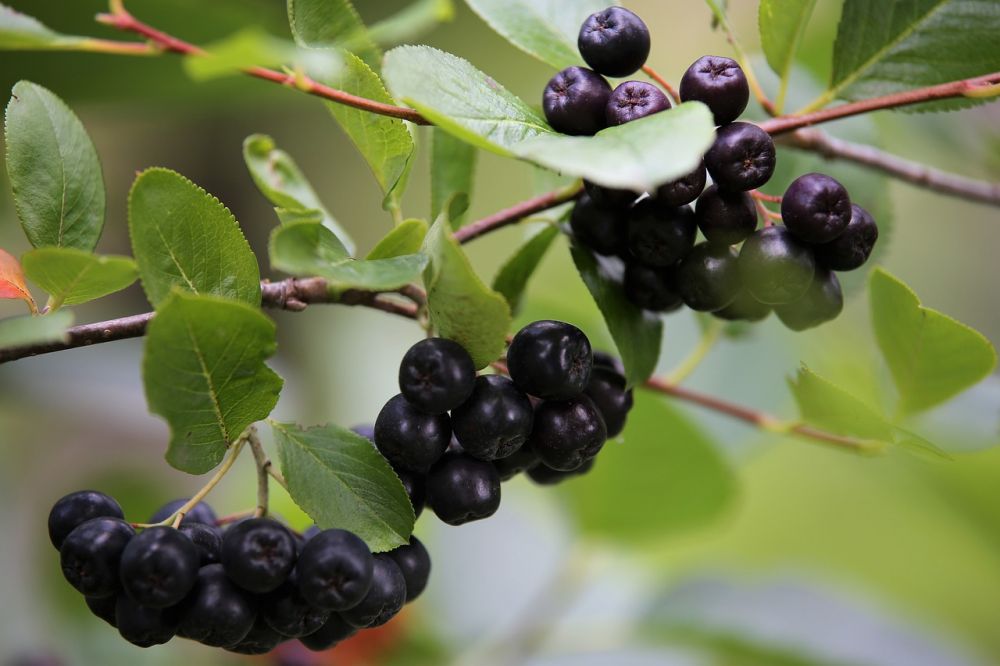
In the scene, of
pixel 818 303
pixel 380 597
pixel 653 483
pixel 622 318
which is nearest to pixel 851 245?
pixel 818 303

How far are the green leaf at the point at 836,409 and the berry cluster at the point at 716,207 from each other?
55mm

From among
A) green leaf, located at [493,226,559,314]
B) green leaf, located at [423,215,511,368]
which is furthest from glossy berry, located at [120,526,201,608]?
green leaf, located at [493,226,559,314]

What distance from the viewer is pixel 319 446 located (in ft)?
2.06

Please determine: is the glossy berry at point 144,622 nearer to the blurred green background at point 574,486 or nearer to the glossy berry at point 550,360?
the glossy berry at point 550,360

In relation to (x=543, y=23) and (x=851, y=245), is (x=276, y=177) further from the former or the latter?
(x=851, y=245)

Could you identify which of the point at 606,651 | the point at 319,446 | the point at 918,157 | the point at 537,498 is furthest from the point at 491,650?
the point at 918,157

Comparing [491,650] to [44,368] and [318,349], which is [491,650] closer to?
[44,368]

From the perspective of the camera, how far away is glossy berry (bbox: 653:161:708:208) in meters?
0.60

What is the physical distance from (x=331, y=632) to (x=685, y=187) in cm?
37

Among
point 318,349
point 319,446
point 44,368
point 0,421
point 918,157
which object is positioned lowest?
point 318,349

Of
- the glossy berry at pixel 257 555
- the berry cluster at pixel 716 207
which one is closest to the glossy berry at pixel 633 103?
the berry cluster at pixel 716 207

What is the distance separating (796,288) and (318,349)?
5.51ft

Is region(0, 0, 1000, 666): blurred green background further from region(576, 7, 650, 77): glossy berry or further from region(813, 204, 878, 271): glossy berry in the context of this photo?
region(576, 7, 650, 77): glossy berry

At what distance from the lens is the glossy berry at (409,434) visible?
62cm
